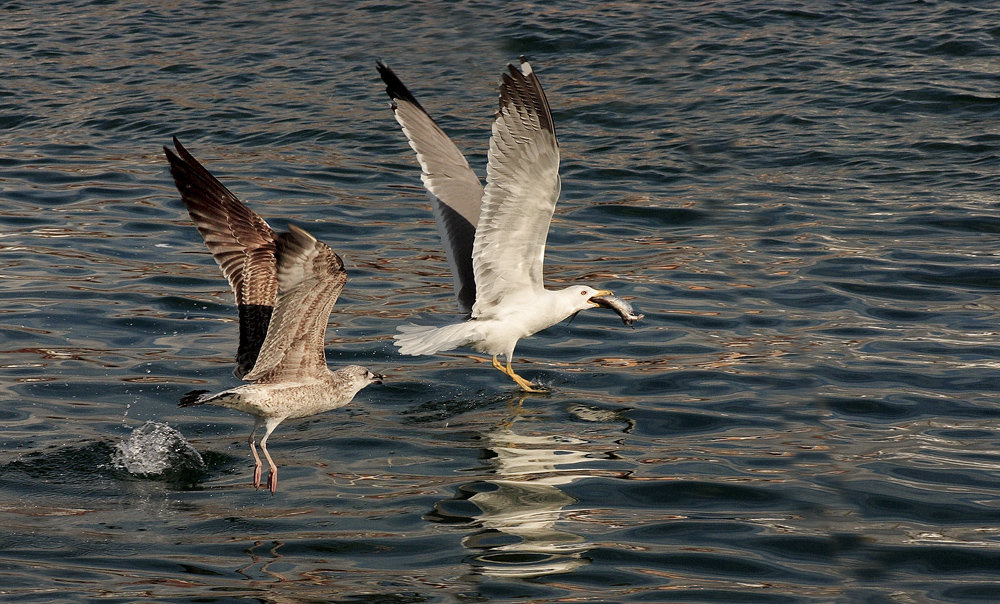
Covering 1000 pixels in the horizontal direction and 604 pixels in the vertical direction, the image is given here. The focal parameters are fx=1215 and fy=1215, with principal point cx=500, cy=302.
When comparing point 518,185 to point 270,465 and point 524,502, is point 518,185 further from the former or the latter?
point 270,465

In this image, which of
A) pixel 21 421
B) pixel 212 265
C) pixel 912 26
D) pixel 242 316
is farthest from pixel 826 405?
pixel 912 26

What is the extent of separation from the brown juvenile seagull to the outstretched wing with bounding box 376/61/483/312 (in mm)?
1711

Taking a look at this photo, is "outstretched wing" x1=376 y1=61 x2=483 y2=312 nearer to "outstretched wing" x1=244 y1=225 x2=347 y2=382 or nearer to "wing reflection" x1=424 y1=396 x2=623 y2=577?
"wing reflection" x1=424 y1=396 x2=623 y2=577

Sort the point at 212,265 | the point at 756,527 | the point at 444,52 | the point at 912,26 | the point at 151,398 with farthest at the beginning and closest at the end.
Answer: the point at 444,52 < the point at 912,26 < the point at 212,265 < the point at 151,398 < the point at 756,527

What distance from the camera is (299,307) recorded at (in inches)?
231

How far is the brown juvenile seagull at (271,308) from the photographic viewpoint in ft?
18.3

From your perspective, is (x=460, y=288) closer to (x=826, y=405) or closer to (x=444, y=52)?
(x=826, y=405)

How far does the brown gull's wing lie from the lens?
6664 mm

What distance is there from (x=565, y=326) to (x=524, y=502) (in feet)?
11.8

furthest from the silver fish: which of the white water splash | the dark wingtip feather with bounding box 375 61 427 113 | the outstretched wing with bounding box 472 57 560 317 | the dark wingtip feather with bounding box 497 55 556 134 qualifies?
the white water splash

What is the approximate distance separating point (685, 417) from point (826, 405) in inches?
34.0

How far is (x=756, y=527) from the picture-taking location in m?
5.74

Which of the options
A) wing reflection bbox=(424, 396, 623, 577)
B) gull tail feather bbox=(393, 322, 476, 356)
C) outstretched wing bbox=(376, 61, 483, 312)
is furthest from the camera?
outstretched wing bbox=(376, 61, 483, 312)

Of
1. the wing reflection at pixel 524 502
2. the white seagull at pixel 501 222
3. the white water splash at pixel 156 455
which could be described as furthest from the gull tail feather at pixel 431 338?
the white water splash at pixel 156 455
